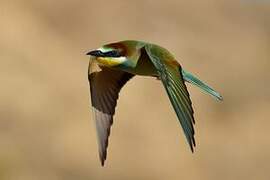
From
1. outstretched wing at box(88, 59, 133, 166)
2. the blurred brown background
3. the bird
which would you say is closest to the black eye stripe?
the bird

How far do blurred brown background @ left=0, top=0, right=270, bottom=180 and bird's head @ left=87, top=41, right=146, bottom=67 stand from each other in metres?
2.54

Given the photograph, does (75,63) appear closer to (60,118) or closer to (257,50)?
(60,118)

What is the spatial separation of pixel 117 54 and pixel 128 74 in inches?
5.4

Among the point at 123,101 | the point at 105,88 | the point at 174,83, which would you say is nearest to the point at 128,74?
the point at 105,88

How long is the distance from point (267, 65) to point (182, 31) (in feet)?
2.19

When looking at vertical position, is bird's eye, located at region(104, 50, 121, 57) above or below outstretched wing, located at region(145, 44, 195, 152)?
above

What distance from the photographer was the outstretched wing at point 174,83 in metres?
1.98

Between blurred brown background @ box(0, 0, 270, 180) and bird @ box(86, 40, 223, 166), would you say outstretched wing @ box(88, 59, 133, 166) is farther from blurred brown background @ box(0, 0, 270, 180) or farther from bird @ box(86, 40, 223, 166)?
blurred brown background @ box(0, 0, 270, 180)

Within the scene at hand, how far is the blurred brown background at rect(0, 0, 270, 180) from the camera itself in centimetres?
570

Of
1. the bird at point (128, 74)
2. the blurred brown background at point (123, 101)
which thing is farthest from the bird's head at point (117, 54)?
the blurred brown background at point (123, 101)

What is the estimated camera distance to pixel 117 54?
213cm

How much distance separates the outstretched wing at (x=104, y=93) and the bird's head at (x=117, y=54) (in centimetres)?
8

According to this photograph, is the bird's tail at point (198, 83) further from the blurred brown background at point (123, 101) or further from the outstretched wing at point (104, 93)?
the blurred brown background at point (123, 101)

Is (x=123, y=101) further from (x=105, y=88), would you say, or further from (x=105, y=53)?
(x=105, y=53)
